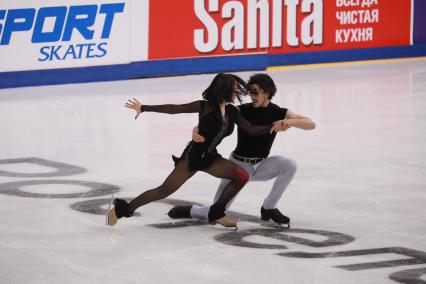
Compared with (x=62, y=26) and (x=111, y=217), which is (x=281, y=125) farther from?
(x=62, y=26)

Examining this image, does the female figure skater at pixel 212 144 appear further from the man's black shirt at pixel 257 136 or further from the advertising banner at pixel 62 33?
the advertising banner at pixel 62 33

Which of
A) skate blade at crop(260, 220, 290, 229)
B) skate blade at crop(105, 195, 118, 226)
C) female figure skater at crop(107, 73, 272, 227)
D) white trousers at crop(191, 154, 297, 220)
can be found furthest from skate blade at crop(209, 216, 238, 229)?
skate blade at crop(105, 195, 118, 226)

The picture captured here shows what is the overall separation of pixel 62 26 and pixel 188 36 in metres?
2.36

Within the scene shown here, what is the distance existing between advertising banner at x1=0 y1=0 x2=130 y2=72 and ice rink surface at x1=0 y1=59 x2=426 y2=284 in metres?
1.14

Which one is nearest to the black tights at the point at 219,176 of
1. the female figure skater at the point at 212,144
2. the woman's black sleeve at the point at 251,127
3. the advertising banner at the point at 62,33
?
the female figure skater at the point at 212,144

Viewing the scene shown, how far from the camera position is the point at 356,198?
9.11 meters

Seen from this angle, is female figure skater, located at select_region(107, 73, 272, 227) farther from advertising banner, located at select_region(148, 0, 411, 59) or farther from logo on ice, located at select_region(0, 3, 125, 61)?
advertising banner, located at select_region(148, 0, 411, 59)

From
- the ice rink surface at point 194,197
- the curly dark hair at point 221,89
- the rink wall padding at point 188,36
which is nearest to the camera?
the ice rink surface at point 194,197

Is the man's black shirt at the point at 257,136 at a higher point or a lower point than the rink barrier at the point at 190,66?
lower

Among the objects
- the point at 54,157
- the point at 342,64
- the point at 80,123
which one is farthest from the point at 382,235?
the point at 342,64

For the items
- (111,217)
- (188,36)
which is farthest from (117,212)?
(188,36)

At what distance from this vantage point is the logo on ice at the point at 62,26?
16.6m

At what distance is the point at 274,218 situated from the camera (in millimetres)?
8008

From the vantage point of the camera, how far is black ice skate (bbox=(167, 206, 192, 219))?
324 inches
